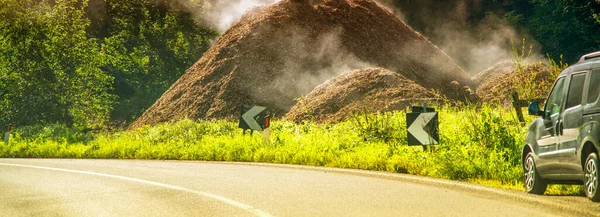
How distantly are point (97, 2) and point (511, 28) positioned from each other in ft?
88.4

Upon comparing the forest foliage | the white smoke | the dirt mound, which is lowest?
the dirt mound

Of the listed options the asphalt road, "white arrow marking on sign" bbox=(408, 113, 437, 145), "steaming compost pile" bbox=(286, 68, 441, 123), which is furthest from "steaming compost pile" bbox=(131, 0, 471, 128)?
the asphalt road

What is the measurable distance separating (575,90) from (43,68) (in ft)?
103

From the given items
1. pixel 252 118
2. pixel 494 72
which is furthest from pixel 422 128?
pixel 494 72

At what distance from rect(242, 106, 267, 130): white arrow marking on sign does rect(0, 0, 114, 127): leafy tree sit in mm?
16366

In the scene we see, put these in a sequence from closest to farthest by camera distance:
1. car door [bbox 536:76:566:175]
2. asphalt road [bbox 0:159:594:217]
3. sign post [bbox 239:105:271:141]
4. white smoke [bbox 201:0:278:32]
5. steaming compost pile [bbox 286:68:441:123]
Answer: asphalt road [bbox 0:159:594:217], car door [bbox 536:76:566:175], sign post [bbox 239:105:271:141], steaming compost pile [bbox 286:68:441:123], white smoke [bbox 201:0:278:32]

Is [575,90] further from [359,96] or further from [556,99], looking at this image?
[359,96]

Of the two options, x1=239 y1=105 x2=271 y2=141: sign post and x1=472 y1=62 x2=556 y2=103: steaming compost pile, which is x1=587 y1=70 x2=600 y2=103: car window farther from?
x1=472 y1=62 x2=556 y2=103: steaming compost pile

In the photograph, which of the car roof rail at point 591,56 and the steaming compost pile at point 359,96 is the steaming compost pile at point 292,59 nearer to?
the steaming compost pile at point 359,96

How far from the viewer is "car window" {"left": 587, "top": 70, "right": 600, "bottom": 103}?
8.41m

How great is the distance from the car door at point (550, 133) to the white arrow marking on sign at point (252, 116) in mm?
12244

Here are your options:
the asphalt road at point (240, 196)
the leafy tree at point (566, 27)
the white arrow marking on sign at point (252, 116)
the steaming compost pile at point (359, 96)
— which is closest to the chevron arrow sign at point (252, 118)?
the white arrow marking on sign at point (252, 116)

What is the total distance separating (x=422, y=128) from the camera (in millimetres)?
14273

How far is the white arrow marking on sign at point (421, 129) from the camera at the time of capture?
14211 mm
